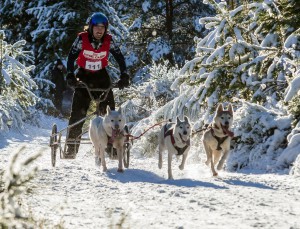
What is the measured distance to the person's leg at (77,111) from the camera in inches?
339

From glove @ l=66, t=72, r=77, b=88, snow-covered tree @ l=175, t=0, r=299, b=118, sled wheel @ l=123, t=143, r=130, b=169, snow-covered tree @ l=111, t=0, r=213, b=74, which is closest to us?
glove @ l=66, t=72, r=77, b=88

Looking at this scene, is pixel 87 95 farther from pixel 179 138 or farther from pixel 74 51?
pixel 179 138

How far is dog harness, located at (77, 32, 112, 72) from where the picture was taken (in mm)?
8359

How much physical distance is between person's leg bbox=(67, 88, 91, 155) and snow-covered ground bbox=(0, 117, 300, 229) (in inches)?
53.0

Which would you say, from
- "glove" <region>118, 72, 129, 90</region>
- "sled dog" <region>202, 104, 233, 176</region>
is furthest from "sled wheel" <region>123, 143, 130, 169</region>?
"sled dog" <region>202, 104, 233, 176</region>

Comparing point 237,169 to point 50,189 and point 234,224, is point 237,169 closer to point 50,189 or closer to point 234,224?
point 50,189

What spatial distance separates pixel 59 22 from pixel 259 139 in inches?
614

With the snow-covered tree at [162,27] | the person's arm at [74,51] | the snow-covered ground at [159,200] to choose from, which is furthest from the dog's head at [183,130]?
the snow-covered tree at [162,27]

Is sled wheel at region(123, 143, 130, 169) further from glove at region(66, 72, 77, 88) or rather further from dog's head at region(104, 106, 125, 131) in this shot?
glove at region(66, 72, 77, 88)

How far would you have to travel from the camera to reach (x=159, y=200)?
A: 16.3 feet

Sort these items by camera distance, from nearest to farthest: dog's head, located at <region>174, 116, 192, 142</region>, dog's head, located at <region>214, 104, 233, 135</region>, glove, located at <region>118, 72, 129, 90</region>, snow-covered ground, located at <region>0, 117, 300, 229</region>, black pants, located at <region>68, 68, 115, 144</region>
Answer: snow-covered ground, located at <region>0, 117, 300, 229</region> → dog's head, located at <region>174, 116, 192, 142</region> → dog's head, located at <region>214, 104, 233, 135</region> → glove, located at <region>118, 72, 129, 90</region> → black pants, located at <region>68, 68, 115, 144</region>

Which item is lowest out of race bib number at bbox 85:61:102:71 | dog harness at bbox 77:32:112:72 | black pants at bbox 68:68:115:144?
black pants at bbox 68:68:115:144

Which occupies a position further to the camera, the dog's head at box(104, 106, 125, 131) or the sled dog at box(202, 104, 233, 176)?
the dog's head at box(104, 106, 125, 131)

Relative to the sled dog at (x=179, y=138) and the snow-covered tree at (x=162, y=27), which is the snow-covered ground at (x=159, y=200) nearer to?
the sled dog at (x=179, y=138)
